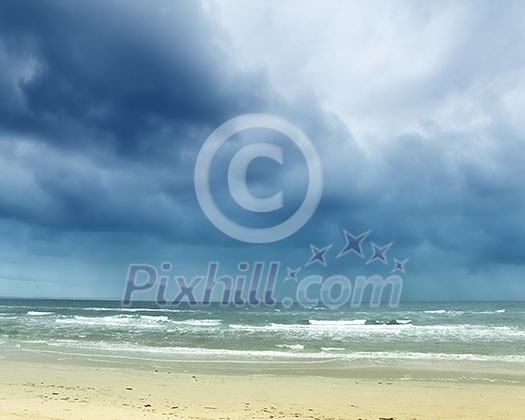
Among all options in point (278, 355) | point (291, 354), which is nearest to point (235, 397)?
point (278, 355)

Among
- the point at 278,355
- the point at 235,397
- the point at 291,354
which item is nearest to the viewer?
the point at 235,397

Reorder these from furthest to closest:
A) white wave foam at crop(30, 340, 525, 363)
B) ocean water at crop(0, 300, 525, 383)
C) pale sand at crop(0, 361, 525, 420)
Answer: white wave foam at crop(30, 340, 525, 363) → ocean water at crop(0, 300, 525, 383) → pale sand at crop(0, 361, 525, 420)

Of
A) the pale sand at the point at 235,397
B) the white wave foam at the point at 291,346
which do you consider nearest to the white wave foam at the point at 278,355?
the white wave foam at the point at 291,346

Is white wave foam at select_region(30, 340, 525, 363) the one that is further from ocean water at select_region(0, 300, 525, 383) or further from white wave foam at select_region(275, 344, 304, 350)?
white wave foam at select_region(275, 344, 304, 350)

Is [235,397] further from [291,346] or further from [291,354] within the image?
[291,346]

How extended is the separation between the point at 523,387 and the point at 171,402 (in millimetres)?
8826

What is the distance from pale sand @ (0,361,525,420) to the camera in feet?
26.4

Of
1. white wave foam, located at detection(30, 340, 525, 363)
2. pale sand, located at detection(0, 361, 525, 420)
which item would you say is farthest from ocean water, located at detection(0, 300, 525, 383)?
pale sand, located at detection(0, 361, 525, 420)

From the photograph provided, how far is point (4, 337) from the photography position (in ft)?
73.2

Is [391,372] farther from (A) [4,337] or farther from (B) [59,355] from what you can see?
(A) [4,337]

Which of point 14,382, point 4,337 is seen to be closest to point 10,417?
point 14,382

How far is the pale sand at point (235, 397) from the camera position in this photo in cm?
805

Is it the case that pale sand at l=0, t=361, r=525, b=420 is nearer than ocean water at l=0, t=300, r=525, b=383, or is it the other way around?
pale sand at l=0, t=361, r=525, b=420

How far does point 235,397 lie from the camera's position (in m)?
9.52
